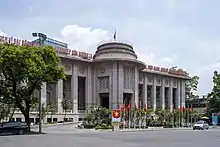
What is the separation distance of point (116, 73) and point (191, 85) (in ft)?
132

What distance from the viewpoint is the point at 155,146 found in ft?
64.8

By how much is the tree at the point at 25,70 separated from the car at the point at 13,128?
10.9 ft

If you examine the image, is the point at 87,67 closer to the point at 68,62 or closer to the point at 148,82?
the point at 68,62

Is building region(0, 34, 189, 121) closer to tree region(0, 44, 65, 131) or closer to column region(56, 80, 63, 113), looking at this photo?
column region(56, 80, 63, 113)

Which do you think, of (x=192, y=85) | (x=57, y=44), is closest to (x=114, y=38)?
(x=57, y=44)

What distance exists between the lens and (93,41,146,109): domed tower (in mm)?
73812

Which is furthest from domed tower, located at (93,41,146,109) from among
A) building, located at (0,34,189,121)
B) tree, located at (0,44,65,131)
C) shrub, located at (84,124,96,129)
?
tree, located at (0,44,65,131)

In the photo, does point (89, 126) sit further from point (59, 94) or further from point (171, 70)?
point (171, 70)

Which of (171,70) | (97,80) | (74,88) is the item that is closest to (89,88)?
(97,80)

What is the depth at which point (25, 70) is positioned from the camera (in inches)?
1399

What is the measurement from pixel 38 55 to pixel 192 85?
7717 centimetres

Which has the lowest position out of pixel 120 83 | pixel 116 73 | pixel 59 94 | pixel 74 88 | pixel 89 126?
pixel 89 126

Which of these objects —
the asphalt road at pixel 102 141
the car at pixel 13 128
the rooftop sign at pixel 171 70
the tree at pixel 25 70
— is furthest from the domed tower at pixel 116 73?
the asphalt road at pixel 102 141

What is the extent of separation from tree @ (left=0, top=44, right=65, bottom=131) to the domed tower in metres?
35.7
